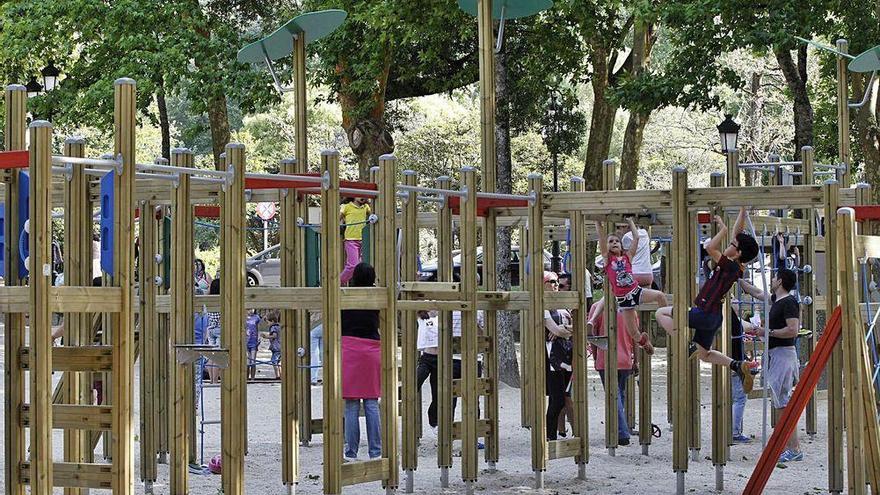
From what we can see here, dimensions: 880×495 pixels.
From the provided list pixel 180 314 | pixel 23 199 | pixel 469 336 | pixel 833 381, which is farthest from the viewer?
pixel 469 336

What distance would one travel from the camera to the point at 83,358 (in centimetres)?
767

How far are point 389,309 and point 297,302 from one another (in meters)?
0.66

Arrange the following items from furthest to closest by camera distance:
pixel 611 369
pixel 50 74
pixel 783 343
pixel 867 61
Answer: pixel 50 74, pixel 867 61, pixel 611 369, pixel 783 343

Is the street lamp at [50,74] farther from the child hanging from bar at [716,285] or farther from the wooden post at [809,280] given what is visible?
the child hanging from bar at [716,285]

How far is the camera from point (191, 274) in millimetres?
9664

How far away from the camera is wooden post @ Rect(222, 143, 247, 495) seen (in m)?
8.55

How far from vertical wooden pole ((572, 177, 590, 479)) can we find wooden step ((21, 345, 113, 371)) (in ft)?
14.9

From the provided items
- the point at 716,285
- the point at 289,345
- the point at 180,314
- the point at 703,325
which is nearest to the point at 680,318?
the point at 703,325

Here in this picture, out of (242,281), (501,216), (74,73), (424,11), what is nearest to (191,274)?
(242,281)

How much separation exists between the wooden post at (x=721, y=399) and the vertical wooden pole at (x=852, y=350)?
1.78 metres

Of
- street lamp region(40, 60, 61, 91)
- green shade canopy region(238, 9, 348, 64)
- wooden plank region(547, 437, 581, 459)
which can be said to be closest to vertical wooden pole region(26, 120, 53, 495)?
wooden plank region(547, 437, 581, 459)

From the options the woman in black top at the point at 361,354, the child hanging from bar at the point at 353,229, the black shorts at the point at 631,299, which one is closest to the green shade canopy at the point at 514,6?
the child hanging from bar at the point at 353,229

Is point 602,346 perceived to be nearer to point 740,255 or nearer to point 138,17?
point 740,255

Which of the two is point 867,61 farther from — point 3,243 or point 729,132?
point 3,243
